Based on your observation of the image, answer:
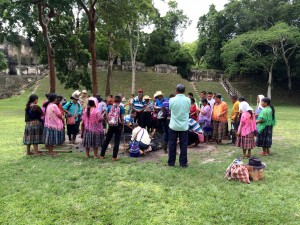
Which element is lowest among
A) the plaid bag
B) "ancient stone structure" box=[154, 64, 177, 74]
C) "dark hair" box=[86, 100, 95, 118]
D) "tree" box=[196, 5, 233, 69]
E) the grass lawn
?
the grass lawn

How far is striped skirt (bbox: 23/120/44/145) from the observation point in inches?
275

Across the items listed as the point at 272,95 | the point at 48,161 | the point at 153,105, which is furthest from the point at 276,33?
the point at 48,161

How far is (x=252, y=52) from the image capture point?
3228 cm

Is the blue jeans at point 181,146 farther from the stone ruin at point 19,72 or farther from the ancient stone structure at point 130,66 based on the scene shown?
the ancient stone structure at point 130,66

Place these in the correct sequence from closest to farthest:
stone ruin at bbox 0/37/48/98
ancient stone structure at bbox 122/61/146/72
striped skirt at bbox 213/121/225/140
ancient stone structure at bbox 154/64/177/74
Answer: striped skirt at bbox 213/121/225/140
stone ruin at bbox 0/37/48/98
ancient stone structure at bbox 122/61/146/72
ancient stone structure at bbox 154/64/177/74

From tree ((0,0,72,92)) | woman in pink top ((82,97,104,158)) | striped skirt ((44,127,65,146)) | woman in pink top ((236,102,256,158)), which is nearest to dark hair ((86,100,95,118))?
woman in pink top ((82,97,104,158))

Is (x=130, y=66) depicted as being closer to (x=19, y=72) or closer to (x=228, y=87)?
(x=228, y=87)

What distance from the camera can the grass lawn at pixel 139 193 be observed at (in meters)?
3.81

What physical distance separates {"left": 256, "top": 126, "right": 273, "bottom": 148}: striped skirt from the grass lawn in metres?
0.48

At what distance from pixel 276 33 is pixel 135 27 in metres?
14.1

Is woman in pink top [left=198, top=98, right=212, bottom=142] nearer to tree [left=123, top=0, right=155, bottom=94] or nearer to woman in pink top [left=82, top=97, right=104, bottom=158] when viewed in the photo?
woman in pink top [left=82, top=97, right=104, bottom=158]

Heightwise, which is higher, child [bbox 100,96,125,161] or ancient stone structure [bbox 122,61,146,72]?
ancient stone structure [bbox 122,61,146,72]

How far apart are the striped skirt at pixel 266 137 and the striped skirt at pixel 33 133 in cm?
548

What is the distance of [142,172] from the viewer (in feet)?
18.5
